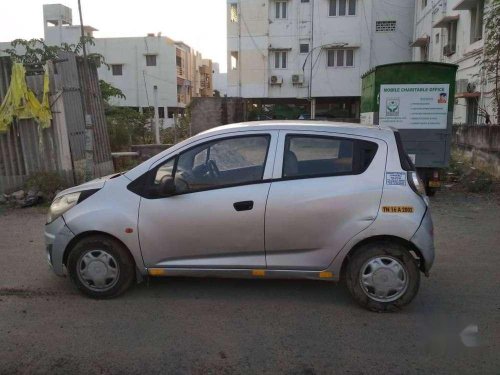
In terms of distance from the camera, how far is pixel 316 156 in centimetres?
439

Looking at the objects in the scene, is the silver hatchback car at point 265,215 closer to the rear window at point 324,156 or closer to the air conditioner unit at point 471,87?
the rear window at point 324,156

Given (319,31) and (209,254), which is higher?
(319,31)

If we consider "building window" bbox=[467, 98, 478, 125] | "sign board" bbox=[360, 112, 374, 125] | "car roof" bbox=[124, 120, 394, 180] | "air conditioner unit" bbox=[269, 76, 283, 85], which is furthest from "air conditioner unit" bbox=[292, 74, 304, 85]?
"car roof" bbox=[124, 120, 394, 180]

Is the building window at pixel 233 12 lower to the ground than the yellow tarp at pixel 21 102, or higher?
higher

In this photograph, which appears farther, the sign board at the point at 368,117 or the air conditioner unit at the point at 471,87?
the air conditioner unit at the point at 471,87

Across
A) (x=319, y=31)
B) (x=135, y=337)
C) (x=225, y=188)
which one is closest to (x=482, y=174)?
(x=225, y=188)

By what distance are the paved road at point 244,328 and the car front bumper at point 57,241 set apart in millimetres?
336

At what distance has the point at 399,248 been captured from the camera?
169 inches

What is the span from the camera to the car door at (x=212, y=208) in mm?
4305

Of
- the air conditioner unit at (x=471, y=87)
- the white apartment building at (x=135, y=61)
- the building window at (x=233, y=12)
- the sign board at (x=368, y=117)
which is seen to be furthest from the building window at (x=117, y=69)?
the sign board at (x=368, y=117)

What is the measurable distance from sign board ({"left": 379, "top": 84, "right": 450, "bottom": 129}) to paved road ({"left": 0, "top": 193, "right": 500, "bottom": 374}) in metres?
4.88

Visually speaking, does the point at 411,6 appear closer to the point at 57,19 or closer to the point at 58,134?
the point at 58,134

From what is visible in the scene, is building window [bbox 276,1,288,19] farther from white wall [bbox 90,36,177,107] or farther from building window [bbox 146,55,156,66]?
building window [bbox 146,55,156,66]

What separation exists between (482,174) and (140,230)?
957 cm
